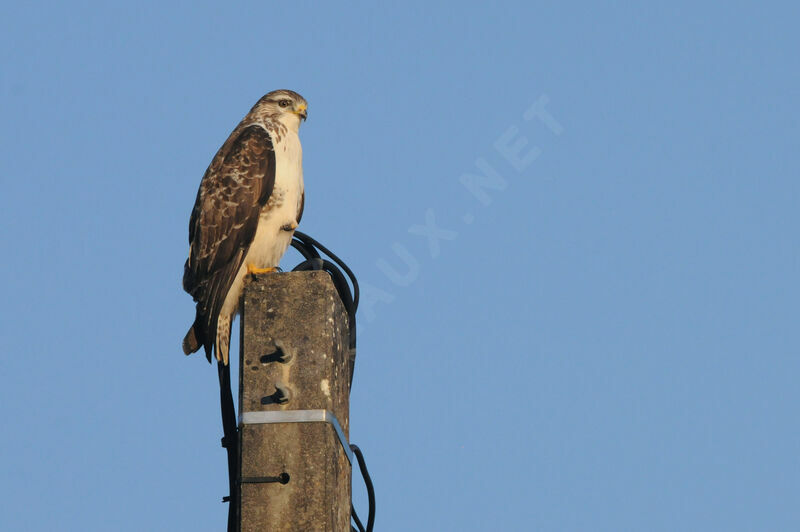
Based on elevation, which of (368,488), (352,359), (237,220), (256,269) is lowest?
(368,488)

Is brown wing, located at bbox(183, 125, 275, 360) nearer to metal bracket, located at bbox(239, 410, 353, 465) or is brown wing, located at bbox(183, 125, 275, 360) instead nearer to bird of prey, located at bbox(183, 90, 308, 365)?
bird of prey, located at bbox(183, 90, 308, 365)

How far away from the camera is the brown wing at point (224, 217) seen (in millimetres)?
5628

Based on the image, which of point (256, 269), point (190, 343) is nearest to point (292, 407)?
point (190, 343)

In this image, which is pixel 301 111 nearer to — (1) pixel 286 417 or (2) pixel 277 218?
(2) pixel 277 218

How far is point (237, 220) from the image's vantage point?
596cm

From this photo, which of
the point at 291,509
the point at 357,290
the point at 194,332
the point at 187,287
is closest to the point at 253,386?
the point at 291,509

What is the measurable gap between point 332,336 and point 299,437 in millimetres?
455

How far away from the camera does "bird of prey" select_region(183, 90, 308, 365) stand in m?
5.57

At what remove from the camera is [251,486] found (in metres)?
3.99

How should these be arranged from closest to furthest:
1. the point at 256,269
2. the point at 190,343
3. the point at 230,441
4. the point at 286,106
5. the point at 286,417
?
the point at 286,417, the point at 230,441, the point at 190,343, the point at 256,269, the point at 286,106

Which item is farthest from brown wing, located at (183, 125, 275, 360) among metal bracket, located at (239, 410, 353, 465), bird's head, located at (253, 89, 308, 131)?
metal bracket, located at (239, 410, 353, 465)

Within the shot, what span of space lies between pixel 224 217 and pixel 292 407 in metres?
2.17

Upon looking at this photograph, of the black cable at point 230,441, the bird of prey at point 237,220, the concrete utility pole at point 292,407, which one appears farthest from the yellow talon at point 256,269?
the concrete utility pole at point 292,407

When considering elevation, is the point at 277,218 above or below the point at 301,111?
below
